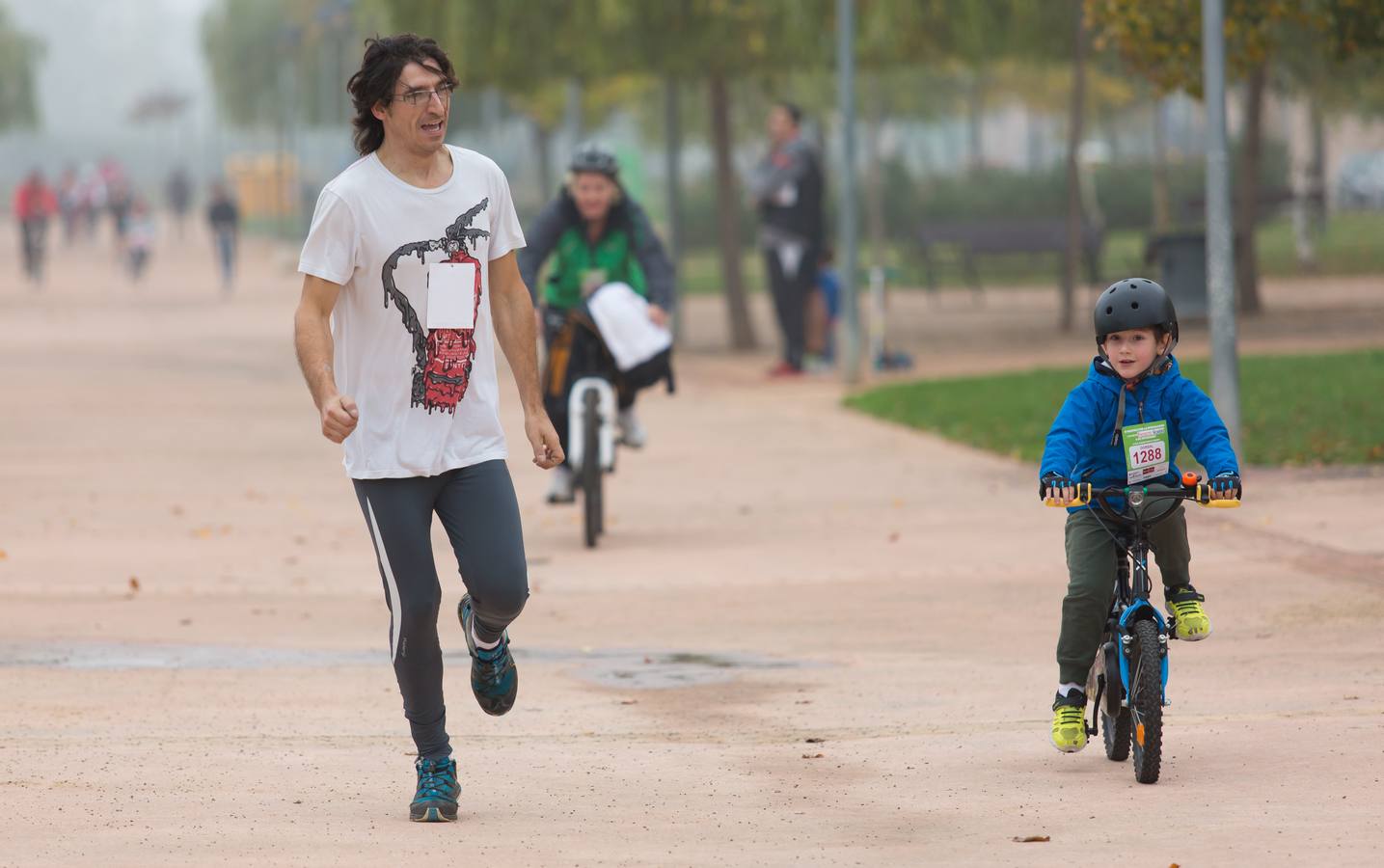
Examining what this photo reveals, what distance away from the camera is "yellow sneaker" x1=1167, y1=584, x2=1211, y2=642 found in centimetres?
582

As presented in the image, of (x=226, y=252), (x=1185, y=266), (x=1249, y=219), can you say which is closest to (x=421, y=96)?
(x=1185, y=266)

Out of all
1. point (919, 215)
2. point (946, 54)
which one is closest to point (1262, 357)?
point (946, 54)

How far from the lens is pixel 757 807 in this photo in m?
5.64

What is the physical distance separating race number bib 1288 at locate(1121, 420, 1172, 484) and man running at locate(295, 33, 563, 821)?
152 centimetres

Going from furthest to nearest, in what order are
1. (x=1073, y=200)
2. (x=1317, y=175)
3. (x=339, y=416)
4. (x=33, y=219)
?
(x=1317, y=175) < (x=33, y=219) < (x=1073, y=200) < (x=339, y=416)

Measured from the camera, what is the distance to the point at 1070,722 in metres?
5.95

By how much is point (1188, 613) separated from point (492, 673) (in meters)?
1.74

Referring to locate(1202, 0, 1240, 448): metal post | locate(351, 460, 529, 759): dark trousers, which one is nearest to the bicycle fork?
locate(351, 460, 529, 759): dark trousers

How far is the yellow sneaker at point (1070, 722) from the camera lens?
5.92 meters

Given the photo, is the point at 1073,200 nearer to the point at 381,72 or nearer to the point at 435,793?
the point at 381,72

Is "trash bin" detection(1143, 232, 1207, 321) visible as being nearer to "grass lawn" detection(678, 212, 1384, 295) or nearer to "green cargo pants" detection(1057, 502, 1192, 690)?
"grass lawn" detection(678, 212, 1384, 295)

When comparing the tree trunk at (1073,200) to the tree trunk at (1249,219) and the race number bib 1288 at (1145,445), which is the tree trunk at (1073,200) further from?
the race number bib 1288 at (1145,445)

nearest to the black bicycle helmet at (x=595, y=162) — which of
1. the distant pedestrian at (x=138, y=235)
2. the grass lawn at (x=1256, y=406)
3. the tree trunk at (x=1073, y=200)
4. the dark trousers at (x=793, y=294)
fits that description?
the grass lawn at (x=1256, y=406)

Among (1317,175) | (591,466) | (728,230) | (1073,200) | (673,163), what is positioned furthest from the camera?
(1317,175)
